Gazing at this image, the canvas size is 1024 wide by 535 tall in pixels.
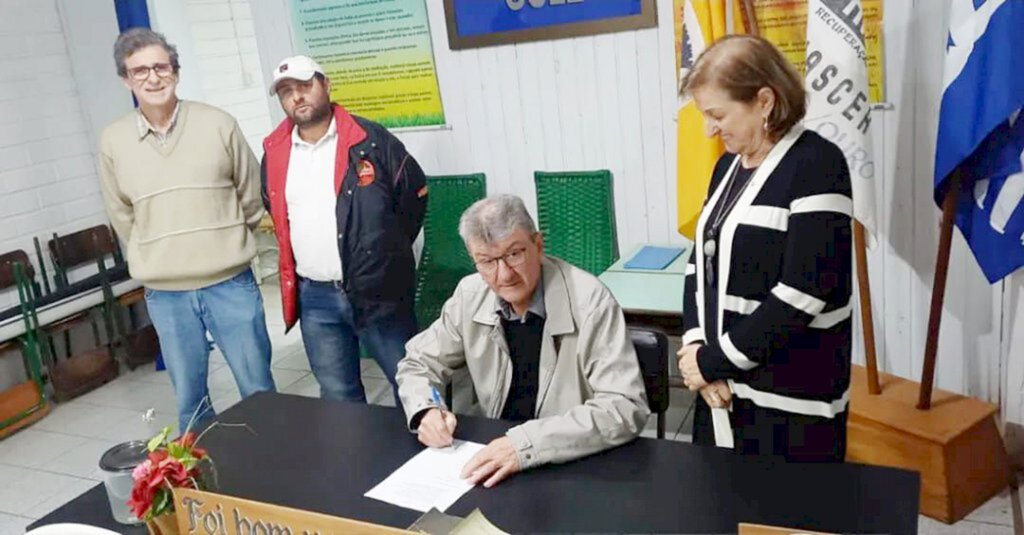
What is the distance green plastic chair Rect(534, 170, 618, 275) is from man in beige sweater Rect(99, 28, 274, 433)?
1.22 meters

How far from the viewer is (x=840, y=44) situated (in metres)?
2.45

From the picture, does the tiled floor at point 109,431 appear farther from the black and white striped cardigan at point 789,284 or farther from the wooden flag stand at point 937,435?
the black and white striped cardigan at point 789,284

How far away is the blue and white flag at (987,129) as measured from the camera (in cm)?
223

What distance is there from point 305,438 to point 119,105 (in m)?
3.44

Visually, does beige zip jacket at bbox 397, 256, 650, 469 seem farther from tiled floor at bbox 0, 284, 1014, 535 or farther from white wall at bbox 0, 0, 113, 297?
white wall at bbox 0, 0, 113, 297

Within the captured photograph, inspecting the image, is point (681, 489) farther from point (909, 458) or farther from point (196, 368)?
point (196, 368)

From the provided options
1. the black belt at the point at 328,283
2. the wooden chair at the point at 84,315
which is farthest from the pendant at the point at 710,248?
the wooden chair at the point at 84,315

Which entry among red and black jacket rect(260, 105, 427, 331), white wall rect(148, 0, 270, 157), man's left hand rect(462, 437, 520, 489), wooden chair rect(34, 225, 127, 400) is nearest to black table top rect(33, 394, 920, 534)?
man's left hand rect(462, 437, 520, 489)

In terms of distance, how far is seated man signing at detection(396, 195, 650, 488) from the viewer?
1.82 meters

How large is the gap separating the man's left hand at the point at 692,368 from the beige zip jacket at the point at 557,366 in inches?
4.9

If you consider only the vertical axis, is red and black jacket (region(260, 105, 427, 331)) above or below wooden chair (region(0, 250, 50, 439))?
above

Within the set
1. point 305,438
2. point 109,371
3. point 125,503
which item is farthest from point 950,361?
point 109,371

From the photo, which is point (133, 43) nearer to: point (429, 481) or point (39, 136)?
point (429, 481)

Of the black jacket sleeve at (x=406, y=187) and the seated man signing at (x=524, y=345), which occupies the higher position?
the black jacket sleeve at (x=406, y=187)
